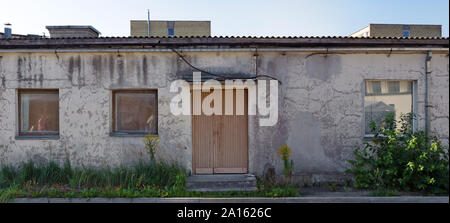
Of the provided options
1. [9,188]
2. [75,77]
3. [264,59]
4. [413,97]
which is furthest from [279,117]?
[9,188]

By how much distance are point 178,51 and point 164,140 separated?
212 centimetres

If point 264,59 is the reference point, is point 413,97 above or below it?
below

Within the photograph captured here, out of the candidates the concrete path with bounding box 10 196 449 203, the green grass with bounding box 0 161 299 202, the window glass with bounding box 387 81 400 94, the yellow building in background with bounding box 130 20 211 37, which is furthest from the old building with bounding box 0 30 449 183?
the yellow building in background with bounding box 130 20 211 37

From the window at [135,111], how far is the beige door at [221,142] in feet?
3.43

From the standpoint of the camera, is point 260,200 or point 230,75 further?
point 230,75

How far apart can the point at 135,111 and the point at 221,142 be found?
2241 millimetres

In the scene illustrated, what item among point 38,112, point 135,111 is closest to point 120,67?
point 135,111

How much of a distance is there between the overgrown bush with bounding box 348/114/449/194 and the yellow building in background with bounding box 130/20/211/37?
28325mm

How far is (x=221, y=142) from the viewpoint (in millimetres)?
7043

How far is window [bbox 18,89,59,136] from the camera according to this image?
7.05m

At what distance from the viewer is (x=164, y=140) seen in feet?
22.5

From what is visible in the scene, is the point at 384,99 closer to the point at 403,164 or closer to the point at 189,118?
the point at 403,164

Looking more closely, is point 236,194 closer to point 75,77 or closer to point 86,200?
point 86,200

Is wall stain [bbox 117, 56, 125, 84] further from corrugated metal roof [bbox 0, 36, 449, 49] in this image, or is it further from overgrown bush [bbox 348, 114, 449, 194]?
overgrown bush [bbox 348, 114, 449, 194]
